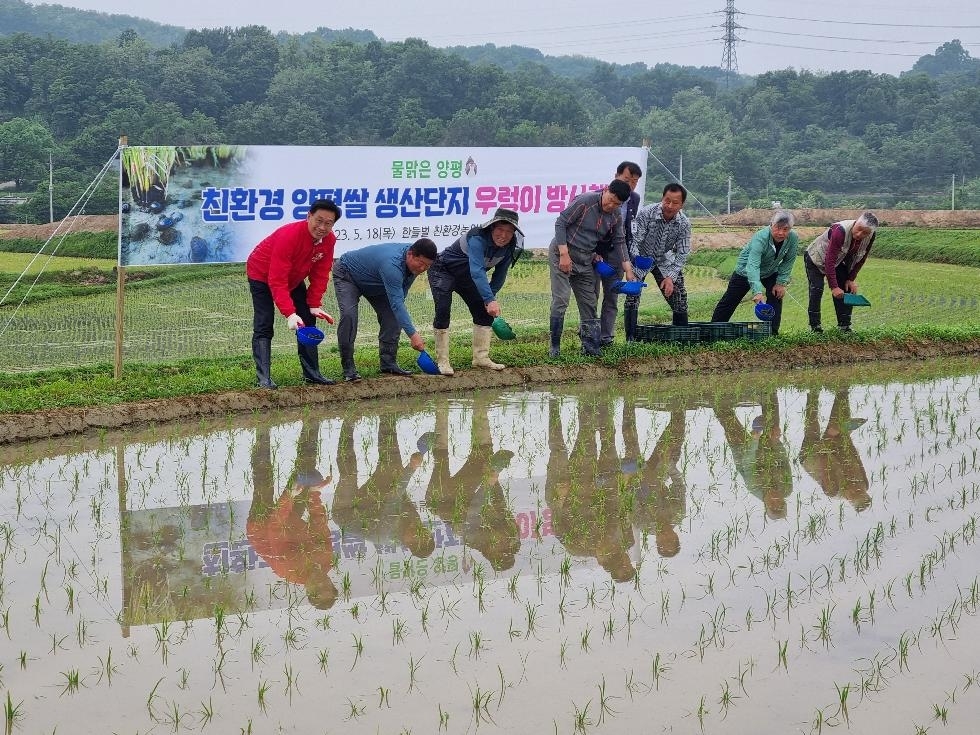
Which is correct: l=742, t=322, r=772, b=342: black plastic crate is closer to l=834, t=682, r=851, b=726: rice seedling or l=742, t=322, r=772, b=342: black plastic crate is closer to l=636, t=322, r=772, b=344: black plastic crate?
l=636, t=322, r=772, b=344: black plastic crate

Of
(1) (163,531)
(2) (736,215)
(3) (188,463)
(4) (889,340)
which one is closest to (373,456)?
(3) (188,463)

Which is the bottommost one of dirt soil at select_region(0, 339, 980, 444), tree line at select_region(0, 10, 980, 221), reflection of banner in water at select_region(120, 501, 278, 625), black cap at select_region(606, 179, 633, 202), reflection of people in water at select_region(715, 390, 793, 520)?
reflection of banner in water at select_region(120, 501, 278, 625)

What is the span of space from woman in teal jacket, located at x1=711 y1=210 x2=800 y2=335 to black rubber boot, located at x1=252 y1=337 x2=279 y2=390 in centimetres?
395

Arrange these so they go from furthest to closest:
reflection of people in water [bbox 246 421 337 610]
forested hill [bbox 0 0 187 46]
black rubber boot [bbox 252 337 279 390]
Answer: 1. forested hill [bbox 0 0 187 46]
2. black rubber boot [bbox 252 337 279 390]
3. reflection of people in water [bbox 246 421 337 610]

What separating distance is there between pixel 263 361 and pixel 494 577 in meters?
4.19

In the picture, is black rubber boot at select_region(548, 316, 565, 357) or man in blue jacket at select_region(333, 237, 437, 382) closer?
man in blue jacket at select_region(333, 237, 437, 382)

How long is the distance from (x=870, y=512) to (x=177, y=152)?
593cm

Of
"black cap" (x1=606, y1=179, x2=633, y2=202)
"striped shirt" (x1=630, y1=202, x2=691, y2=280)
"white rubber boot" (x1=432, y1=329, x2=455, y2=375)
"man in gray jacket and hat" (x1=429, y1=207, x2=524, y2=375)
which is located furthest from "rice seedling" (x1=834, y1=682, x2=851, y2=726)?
"striped shirt" (x1=630, y1=202, x2=691, y2=280)

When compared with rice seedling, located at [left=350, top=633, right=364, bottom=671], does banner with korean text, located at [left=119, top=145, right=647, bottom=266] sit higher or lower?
higher

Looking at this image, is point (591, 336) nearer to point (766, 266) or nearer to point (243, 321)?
point (766, 266)

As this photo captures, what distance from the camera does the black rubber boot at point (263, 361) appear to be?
29.5 ft

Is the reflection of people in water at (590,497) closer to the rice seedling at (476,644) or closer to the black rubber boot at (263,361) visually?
the rice seedling at (476,644)

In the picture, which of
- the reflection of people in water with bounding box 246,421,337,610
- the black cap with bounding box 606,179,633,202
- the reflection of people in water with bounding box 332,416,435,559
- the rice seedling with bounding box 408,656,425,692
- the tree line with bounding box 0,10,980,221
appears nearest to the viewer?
the rice seedling with bounding box 408,656,425,692

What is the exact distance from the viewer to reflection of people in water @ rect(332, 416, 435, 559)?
579 centimetres
